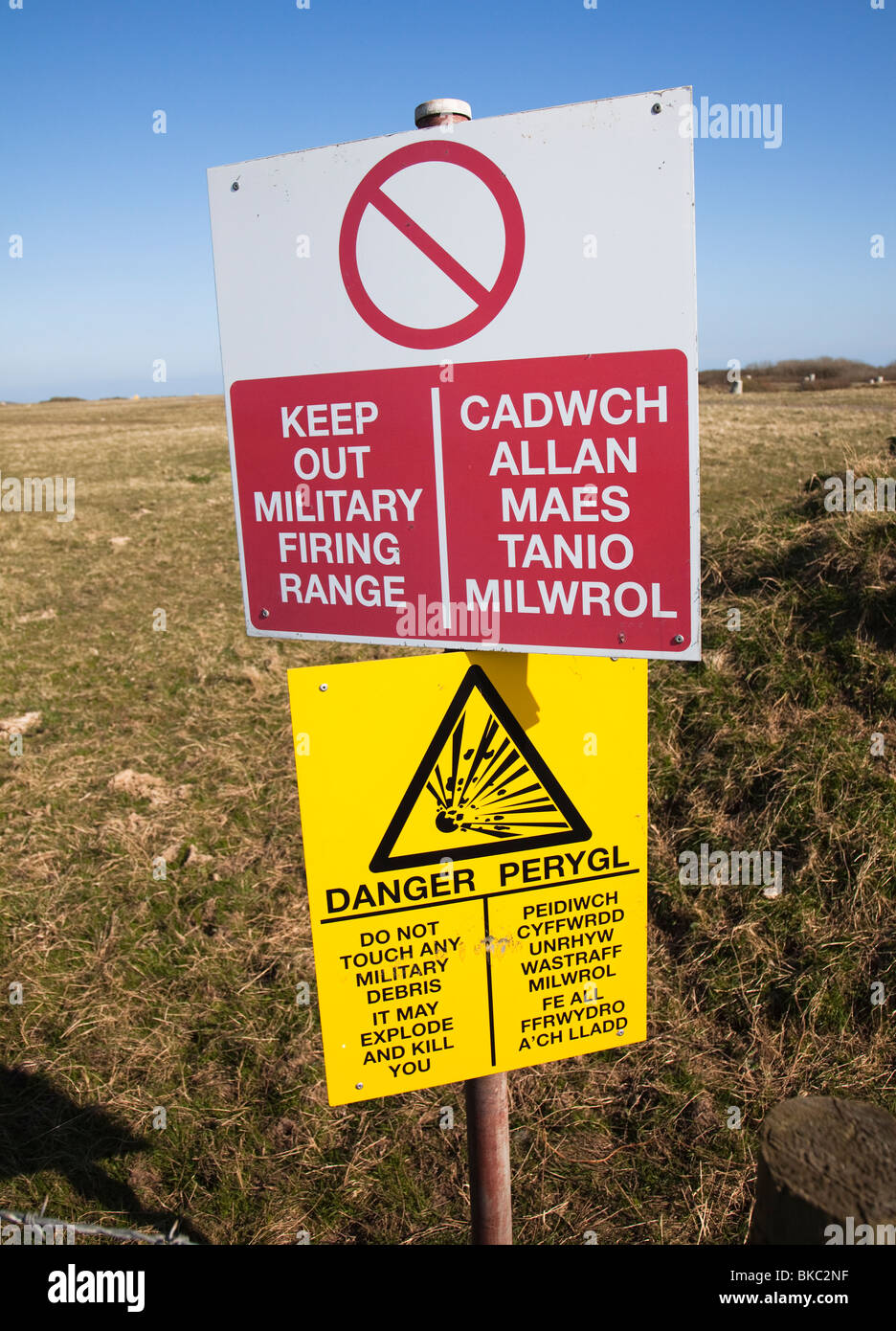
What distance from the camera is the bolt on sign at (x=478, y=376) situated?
152 cm

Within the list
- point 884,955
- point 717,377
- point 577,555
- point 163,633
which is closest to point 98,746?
point 163,633

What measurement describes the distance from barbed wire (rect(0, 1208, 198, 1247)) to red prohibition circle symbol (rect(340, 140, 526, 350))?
8.00 ft

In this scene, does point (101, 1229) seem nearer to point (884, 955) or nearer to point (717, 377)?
point (884, 955)

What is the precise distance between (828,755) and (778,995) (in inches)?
44.2

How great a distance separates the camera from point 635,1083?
3230mm

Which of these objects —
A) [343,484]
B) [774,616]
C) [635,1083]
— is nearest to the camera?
[343,484]

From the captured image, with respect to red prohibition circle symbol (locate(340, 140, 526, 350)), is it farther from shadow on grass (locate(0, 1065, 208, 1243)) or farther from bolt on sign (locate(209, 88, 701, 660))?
shadow on grass (locate(0, 1065, 208, 1243))

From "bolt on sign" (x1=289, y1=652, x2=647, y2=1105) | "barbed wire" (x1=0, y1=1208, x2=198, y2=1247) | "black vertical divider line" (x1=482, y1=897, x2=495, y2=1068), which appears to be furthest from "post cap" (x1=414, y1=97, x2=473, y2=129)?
"barbed wire" (x1=0, y1=1208, x2=198, y2=1247)

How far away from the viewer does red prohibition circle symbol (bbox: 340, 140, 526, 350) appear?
1573 millimetres

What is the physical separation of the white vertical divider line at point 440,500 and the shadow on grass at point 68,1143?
88.7 inches

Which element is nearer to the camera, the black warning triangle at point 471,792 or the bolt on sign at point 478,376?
the bolt on sign at point 478,376

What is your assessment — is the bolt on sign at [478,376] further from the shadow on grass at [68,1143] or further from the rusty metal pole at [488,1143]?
the shadow on grass at [68,1143]

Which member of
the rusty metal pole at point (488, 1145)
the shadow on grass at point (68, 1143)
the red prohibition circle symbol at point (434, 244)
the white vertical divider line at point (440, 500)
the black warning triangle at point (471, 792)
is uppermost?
the red prohibition circle symbol at point (434, 244)

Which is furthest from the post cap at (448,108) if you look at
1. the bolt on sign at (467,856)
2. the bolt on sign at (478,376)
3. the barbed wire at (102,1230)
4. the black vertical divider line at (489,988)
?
the barbed wire at (102,1230)
